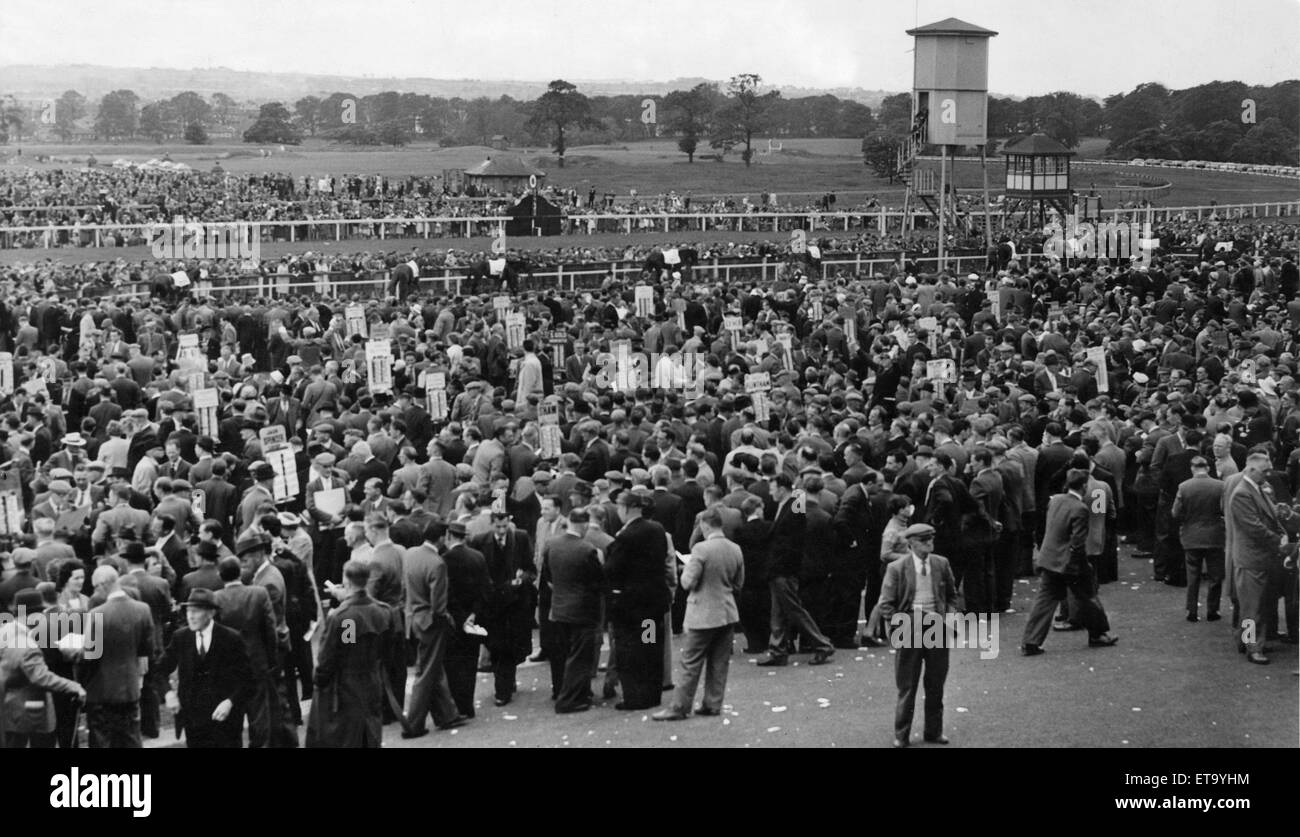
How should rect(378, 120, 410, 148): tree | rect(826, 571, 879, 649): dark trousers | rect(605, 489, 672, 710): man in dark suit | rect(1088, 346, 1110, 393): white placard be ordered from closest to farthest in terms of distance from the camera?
rect(605, 489, 672, 710): man in dark suit
rect(826, 571, 879, 649): dark trousers
rect(1088, 346, 1110, 393): white placard
rect(378, 120, 410, 148): tree

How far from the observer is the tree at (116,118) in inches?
4190

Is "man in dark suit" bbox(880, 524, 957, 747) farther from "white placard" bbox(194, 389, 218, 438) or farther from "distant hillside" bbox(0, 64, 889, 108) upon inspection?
A: "distant hillside" bbox(0, 64, 889, 108)

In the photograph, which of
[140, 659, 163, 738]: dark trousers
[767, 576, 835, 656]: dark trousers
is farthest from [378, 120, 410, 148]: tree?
[140, 659, 163, 738]: dark trousers

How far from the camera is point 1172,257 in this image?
43.6 metres

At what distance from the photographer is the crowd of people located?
12.1m

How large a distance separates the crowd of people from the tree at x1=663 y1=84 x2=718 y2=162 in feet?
221

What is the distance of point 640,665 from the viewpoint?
13578 mm

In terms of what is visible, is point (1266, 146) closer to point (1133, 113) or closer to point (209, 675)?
point (1133, 113)

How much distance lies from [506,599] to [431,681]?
1.08 m

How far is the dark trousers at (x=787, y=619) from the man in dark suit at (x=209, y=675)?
5.06 meters

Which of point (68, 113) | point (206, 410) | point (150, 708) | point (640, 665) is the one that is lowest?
point (150, 708)

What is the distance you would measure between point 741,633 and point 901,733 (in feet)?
14.1

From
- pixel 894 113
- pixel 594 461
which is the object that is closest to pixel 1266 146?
pixel 894 113
